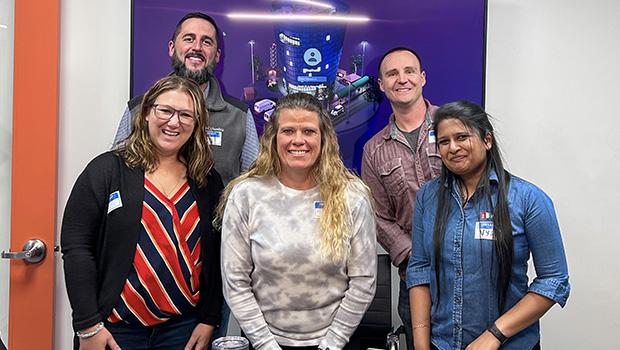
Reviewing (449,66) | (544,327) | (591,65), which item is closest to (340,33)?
(449,66)

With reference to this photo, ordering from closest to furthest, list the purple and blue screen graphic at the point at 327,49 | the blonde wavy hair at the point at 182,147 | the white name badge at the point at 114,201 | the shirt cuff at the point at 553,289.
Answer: the shirt cuff at the point at 553,289, the white name badge at the point at 114,201, the blonde wavy hair at the point at 182,147, the purple and blue screen graphic at the point at 327,49

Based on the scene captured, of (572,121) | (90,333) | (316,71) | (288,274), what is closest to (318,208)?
(288,274)

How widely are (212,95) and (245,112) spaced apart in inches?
7.3

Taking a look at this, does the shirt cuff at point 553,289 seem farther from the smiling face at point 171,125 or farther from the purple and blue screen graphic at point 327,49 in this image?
the smiling face at point 171,125

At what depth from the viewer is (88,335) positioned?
148cm

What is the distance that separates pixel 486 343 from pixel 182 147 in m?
1.31

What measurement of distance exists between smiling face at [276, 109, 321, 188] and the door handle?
4.39 feet

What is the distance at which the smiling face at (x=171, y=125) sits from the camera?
1.62m

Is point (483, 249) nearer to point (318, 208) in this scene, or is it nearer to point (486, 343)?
point (486, 343)

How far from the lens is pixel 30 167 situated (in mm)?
2156

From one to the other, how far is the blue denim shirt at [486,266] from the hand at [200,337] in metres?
0.85

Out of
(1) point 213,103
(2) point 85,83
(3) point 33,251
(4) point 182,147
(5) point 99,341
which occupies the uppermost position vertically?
(2) point 85,83

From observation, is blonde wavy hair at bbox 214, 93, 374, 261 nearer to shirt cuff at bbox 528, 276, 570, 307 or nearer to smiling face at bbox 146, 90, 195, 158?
smiling face at bbox 146, 90, 195, 158

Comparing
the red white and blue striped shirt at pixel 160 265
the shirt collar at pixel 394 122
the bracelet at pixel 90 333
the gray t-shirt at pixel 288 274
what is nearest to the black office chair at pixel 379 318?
the gray t-shirt at pixel 288 274
